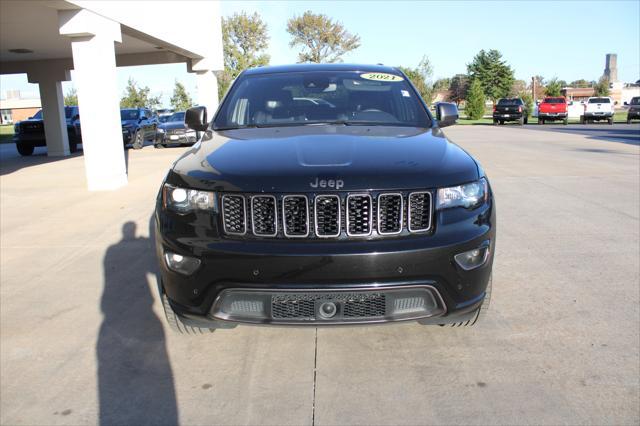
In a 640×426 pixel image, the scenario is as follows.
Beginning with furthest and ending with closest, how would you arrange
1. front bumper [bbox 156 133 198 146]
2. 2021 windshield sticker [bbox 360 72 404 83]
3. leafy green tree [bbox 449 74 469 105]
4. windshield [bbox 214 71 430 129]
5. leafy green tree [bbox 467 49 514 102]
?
1. leafy green tree [bbox 449 74 469 105]
2. leafy green tree [bbox 467 49 514 102]
3. front bumper [bbox 156 133 198 146]
4. 2021 windshield sticker [bbox 360 72 404 83]
5. windshield [bbox 214 71 430 129]

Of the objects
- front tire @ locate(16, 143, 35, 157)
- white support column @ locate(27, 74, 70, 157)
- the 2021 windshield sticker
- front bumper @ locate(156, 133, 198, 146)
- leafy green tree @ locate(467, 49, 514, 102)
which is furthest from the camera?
leafy green tree @ locate(467, 49, 514, 102)

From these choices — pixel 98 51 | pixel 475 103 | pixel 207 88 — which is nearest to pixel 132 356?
pixel 98 51

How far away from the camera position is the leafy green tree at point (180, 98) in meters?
51.8

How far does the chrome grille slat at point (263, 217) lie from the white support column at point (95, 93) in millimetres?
8078

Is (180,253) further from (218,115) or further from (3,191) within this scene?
(3,191)

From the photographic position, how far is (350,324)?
2.59m

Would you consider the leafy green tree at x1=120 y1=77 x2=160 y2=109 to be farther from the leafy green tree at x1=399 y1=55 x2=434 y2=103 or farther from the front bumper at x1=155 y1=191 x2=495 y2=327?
the front bumper at x1=155 y1=191 x2=495 y2=327

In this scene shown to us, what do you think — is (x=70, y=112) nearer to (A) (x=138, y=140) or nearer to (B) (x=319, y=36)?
(A) (x=138, y=140)

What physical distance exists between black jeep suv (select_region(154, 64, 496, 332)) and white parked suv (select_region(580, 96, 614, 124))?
34.6m

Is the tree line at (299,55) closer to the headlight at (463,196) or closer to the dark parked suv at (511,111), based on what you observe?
the dark parked suv at (511,111)

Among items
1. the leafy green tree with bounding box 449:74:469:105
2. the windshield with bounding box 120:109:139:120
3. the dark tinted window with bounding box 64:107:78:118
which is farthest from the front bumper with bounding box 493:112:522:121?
the leafy green tree with bounding box 449:74:469:105

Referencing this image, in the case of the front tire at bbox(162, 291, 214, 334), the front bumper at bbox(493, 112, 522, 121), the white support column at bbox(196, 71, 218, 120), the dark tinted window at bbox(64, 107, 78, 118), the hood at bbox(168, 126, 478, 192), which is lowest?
the front tire at bbox(162, 291, 214, 334)

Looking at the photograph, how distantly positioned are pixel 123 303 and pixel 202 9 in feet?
55.5

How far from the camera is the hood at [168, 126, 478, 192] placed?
102 inches
